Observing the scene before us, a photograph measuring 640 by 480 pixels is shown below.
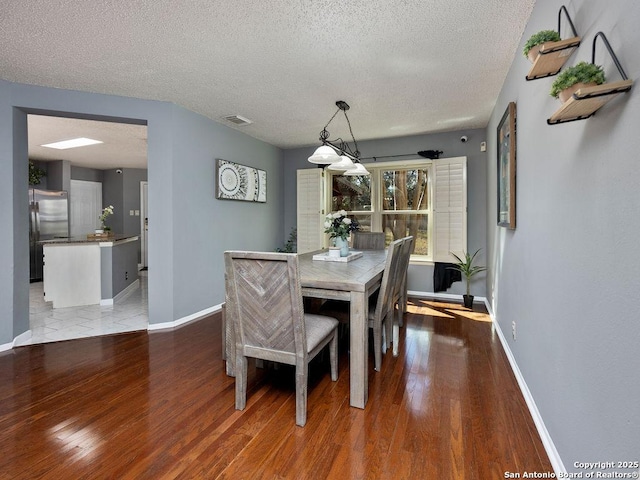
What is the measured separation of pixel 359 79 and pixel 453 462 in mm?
2866

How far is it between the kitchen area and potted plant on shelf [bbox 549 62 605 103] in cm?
397

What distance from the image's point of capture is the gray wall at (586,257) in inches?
36.4

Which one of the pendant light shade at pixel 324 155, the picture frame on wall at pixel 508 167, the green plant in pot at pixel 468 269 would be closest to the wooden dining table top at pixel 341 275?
the pendant light shade at pixel 324 155

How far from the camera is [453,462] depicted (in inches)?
58.9

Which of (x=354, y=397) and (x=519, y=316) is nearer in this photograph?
(x=354, y=397)

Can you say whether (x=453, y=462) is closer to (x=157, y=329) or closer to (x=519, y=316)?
(x=519, y=316)

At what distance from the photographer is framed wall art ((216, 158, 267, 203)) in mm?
4156

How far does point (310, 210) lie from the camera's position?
212 inches

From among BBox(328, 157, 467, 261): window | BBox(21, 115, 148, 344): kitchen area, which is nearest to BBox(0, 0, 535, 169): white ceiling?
BBox(328, 157, 467, 261): window

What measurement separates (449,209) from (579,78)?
11.9ft

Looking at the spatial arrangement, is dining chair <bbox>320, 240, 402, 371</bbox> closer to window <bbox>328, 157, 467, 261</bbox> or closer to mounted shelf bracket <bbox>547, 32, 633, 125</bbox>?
mounted shelf bracket <bbox>547, 32, 633, 125</bbox>

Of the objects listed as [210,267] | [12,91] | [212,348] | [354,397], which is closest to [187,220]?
[210,267]

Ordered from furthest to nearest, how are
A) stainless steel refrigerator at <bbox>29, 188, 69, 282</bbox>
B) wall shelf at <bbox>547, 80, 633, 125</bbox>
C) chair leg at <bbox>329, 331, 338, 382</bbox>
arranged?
stainless steel refrigerator at <bbox>29, 188, 69, 282</bbox>, chair leg at <bbox>329, 331, 338, 382</bbox>, wall shelf at <bbox>547, 80, 633, 125</bbox>

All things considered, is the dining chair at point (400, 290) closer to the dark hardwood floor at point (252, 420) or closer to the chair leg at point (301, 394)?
the dark hardwood floor at point (252, 420)
